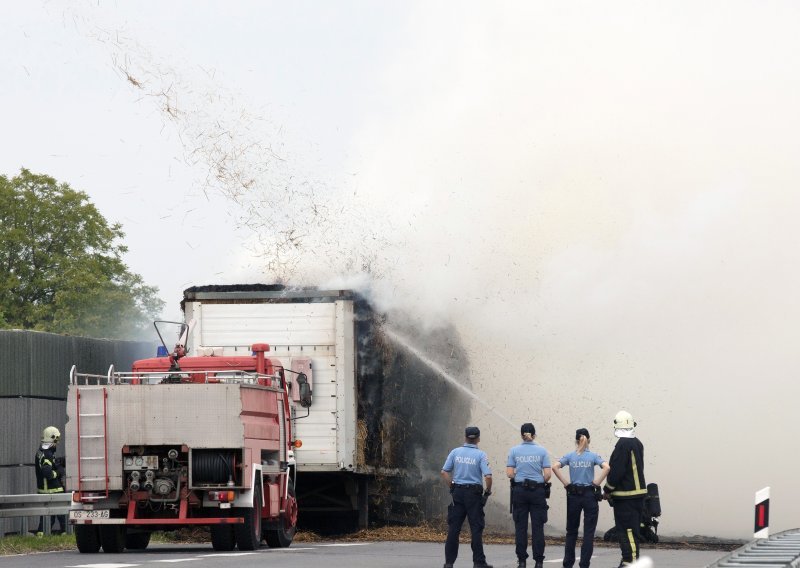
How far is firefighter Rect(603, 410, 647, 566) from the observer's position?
1820 centimetres

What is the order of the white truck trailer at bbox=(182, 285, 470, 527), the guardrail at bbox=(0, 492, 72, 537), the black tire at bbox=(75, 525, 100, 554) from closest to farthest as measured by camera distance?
1. the black tire at bbox=(75, 525, 100, 554)
2. the guardrail at bbox=(0, 492, 72, 537)
3. the white truck trailer at bbox=(182, 285, 470, 527)

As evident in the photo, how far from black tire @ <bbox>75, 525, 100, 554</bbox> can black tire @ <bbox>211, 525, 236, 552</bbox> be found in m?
1.66

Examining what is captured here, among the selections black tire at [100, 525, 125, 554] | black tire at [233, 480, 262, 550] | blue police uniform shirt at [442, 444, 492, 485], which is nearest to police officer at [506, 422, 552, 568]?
blue police uniform shirt at [442, 444, 492, 485]

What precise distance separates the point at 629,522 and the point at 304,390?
23.0ft

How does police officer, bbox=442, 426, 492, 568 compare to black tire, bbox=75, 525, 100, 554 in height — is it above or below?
above

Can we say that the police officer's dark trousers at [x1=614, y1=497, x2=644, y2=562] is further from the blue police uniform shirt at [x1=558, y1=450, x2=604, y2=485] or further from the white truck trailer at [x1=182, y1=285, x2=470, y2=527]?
the white truck trailer at [x1=182, y1=285, x2=470, y2=527]

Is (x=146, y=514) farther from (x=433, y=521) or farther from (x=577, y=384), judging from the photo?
(x=577, y=384)

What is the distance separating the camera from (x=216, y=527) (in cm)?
2192

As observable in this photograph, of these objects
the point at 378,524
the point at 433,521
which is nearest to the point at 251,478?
the point at 378,524

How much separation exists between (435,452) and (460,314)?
9.42 ft

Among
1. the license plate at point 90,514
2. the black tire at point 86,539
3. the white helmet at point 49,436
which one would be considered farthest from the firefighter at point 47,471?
the license plate at point 90,514

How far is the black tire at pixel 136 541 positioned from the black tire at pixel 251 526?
7.07ft

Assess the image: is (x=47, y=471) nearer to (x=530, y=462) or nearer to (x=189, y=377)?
(x=189, y=377)

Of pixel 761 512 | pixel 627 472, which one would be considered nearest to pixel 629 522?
pixel 627 472
